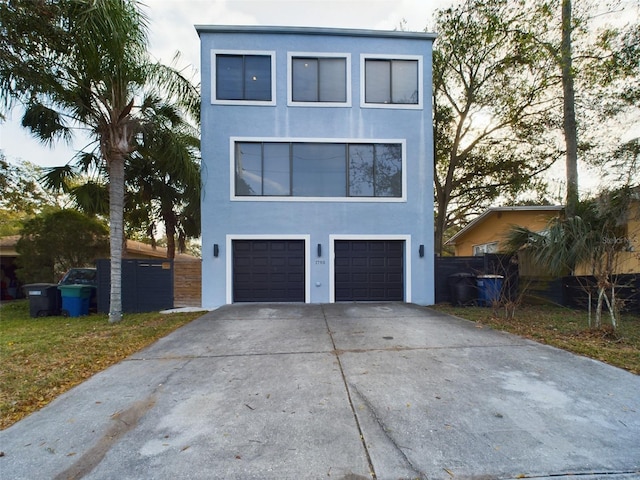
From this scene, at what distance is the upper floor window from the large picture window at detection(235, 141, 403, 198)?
4.74 ft

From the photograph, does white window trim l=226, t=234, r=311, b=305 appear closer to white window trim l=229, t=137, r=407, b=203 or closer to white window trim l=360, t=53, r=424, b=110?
white window trim l=229, t=137, r=407, b=203

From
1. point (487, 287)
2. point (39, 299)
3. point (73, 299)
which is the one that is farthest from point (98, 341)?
Result: point (487, 287)

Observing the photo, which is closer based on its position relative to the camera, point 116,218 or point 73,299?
point 116,218

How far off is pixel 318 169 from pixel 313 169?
16 cm

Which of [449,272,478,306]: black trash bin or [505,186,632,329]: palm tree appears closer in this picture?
[505,186,632,329]: palm tree

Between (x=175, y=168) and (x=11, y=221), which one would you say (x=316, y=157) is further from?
(x=11, y=221)

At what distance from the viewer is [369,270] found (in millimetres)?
9617

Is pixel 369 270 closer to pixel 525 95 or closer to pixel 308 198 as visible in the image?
pixel 308 198

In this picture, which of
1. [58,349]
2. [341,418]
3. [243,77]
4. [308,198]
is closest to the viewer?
[341,418]

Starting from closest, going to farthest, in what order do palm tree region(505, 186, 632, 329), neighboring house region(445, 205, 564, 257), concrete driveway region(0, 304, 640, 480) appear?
concrete driveway region(0, 304, 640, 480) → palm tree region(505, 186, 632, 329) → neighboring house region(445, 205, 564, 257)

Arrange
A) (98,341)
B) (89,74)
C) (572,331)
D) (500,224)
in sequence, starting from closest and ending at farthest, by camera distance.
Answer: (98,341), (572,331), (89,74), (500,224)

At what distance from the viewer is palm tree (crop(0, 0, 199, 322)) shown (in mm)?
5633

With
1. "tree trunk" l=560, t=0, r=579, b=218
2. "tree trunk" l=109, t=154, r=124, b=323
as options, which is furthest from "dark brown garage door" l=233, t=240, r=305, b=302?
"tree trunk" l=560, t=0, r=579, b=218

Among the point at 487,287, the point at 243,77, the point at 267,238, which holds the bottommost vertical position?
the point at 487,287
